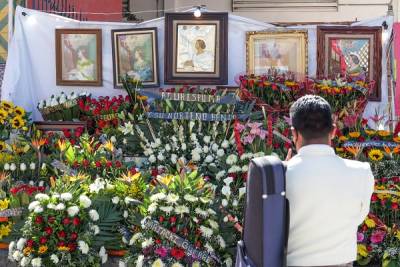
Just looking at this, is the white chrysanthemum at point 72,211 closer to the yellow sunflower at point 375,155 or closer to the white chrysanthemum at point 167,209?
the white chrysanthemum at point 167,209

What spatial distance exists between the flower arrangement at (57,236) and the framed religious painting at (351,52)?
3264 mm

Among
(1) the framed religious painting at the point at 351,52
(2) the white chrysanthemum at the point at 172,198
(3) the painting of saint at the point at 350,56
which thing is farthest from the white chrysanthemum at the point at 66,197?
(3) the painting of saint at the point at 350,56

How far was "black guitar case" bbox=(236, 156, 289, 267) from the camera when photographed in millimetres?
2426

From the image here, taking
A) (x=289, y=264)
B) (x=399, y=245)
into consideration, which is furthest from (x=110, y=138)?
(x=289, y=264)

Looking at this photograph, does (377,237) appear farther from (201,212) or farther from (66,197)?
(66,197)

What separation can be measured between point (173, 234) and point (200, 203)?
30cm

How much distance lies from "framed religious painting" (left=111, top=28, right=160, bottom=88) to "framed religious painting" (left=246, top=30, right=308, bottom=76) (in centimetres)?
106

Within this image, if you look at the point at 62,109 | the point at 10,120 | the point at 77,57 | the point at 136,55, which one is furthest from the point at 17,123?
the point at 136,55

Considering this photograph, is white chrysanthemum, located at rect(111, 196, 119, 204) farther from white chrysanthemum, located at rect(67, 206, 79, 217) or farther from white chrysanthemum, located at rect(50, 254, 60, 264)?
white chrysanthemum, located at rect(50, 254, 60, 264)

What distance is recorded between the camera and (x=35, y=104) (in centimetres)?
698

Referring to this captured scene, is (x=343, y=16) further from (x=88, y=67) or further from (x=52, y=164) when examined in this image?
(x=52, y=164)

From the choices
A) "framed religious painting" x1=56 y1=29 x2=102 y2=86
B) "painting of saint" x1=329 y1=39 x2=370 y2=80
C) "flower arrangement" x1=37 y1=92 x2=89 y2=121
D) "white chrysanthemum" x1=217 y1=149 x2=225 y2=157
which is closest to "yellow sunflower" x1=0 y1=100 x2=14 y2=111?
"flower arrangement" x1=37 y1=92 x2=89 y2=121

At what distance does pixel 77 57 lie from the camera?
A: 6887mm

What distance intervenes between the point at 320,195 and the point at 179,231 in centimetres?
171
